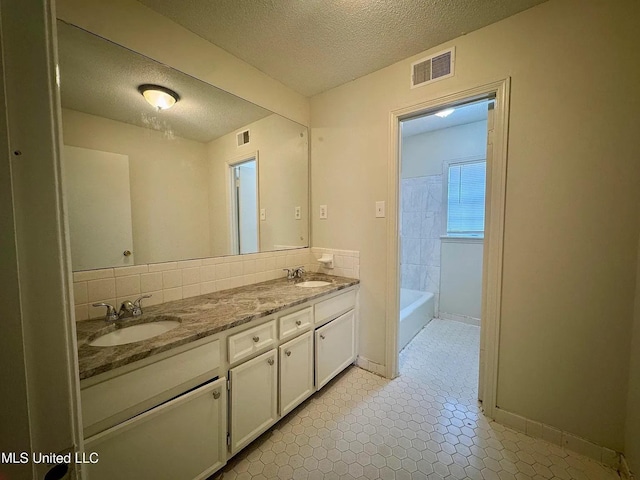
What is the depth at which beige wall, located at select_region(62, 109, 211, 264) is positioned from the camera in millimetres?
1317

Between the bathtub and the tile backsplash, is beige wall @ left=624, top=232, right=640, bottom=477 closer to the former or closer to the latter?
the bathtub

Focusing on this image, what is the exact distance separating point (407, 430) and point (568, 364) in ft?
3.15

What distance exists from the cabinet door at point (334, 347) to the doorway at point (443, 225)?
2.85ft

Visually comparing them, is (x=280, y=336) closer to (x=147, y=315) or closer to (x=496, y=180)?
(x=147, y=315)

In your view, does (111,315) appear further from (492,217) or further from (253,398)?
(492,217)

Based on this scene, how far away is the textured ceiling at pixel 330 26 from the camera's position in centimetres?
139

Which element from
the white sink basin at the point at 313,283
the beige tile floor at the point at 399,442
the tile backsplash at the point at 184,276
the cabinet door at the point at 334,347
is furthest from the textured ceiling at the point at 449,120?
the beige tile floor at the point at 399,442

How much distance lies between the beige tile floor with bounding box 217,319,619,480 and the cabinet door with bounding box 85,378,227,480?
241 mm

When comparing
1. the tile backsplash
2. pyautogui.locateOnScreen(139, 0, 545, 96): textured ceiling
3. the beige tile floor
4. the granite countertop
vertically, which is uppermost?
pyautogui.locateOnScreen(139, 0, 545, 96): textured ceiling

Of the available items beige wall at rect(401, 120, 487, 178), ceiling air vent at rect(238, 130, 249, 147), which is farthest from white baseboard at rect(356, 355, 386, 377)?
beige wall at rect(401, 120, 487, 178)

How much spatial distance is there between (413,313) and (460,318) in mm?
885

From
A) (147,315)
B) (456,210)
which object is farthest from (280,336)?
(456,210)

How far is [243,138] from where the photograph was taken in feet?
6.33

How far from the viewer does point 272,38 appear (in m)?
1.62
